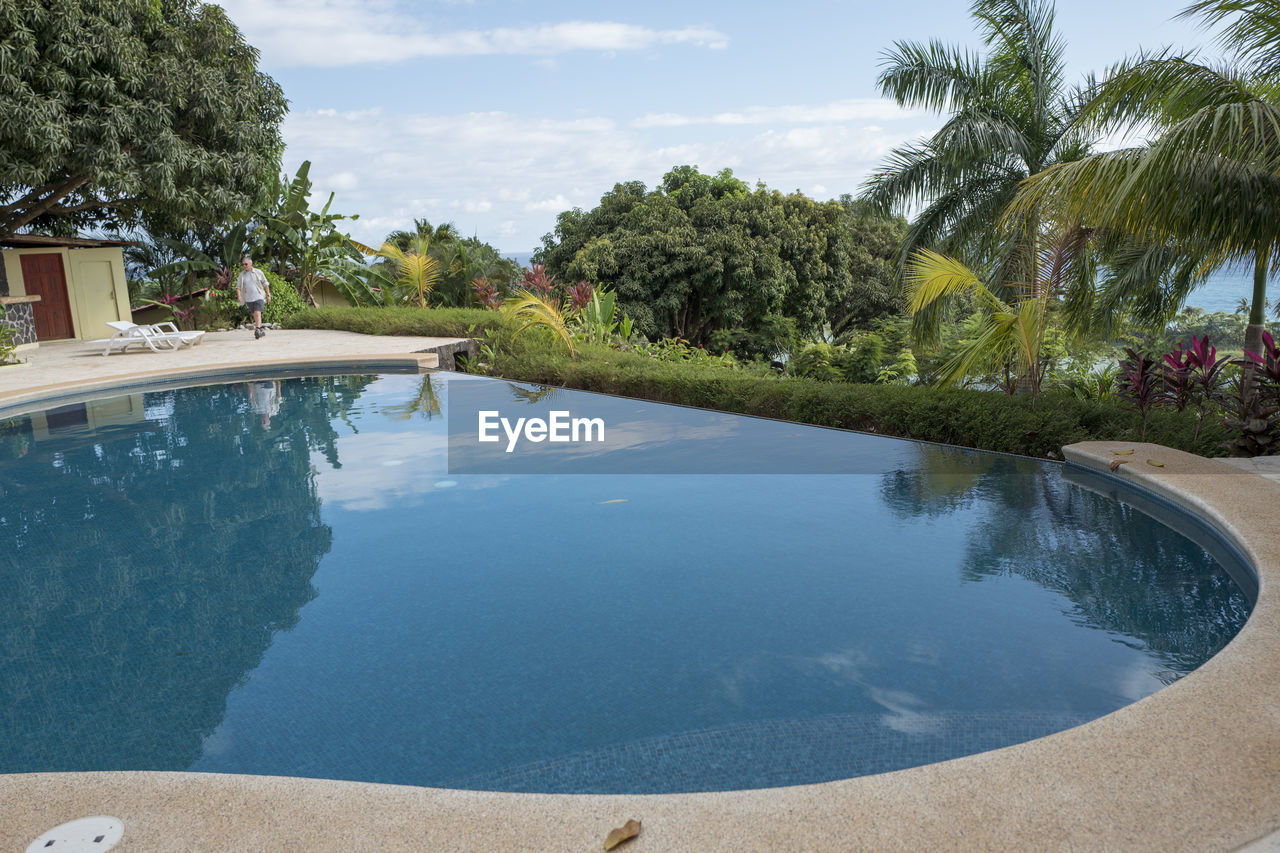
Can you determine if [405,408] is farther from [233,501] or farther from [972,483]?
[972,483]

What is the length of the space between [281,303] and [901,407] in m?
17.2

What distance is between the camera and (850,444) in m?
9.29

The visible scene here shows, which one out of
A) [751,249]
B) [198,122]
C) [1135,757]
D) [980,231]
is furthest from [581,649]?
[751,249]

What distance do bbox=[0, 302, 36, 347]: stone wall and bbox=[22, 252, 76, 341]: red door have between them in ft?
1.61

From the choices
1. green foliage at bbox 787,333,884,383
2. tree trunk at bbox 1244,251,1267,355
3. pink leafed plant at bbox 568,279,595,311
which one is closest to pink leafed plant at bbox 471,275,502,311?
pink leafed plant at bbox 568,279,595,311

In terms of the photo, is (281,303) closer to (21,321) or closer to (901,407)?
(21,321)

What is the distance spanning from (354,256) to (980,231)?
1932cm

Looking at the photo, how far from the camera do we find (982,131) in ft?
40.3

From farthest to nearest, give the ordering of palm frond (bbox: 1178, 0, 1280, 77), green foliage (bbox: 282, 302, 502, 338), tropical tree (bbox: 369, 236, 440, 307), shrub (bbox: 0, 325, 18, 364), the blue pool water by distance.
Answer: tropical tree (bbox: 369, 236, 440, 307), green foliage (bbox: 282, 302, 502, 338), shrub (bbox: 0, 325, 18, 364), palm frond (bbox: 1178, 0, 1280, 77), the blue pool water

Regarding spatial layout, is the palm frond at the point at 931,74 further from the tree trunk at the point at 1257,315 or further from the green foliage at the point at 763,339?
the green foliage at the point at 763,339

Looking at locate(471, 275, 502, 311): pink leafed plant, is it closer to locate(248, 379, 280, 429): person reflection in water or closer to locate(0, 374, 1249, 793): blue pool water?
locate(248, 379, 280, 429): person reflection in water

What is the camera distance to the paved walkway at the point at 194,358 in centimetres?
1280

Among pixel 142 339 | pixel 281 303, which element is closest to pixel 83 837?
pixel 142 339

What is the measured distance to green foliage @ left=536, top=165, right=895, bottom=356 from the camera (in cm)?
2448
